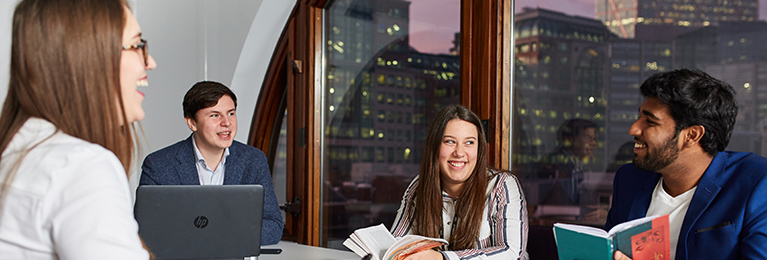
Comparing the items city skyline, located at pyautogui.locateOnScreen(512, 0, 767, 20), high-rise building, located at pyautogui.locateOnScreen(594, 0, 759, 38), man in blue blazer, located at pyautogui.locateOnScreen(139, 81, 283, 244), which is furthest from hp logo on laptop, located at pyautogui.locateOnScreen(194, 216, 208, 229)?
high-rise building, located at pyautogui.locateOnScreen(594, 0, 759, 38)

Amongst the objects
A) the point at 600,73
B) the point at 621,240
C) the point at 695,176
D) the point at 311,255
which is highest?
the point at 600,73

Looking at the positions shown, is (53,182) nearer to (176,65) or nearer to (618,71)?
(618,71)

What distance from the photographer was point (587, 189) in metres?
2.63

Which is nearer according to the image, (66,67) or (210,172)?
(66,67)

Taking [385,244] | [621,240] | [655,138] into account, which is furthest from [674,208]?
[385,244]

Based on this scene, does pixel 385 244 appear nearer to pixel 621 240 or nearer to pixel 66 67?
pixel 621 240

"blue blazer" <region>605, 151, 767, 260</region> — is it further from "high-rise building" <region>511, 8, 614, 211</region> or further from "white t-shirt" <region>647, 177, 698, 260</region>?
"high-rise building" <region>511, 8, 614, 211</region>

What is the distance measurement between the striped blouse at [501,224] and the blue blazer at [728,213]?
53 centimetres

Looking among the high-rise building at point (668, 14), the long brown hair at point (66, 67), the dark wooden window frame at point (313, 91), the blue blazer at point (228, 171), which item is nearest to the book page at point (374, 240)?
the blue blazer at point (228, 171)

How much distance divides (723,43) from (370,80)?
6.57ft

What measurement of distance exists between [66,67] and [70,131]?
100mm

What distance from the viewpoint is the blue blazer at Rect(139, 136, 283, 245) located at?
272cm

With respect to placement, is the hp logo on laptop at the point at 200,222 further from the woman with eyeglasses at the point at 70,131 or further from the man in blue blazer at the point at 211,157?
the woman with eyeglasses at the point at 70,131

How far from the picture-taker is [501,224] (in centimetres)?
221
